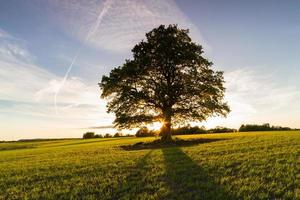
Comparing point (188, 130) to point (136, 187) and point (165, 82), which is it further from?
point (136, 187)

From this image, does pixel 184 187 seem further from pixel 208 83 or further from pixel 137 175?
pixel 208 83

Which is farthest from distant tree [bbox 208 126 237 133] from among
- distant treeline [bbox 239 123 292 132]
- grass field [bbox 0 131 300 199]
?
grass field [bbox 0 131 300 199]

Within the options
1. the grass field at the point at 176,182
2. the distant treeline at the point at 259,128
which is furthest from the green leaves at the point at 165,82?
the distant treeline at the point at 259,128

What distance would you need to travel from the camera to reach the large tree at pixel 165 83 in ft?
110

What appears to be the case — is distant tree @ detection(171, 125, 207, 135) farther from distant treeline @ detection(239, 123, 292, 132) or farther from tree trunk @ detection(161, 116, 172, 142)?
tree trunk @ detection(161, 116, 172, 142)

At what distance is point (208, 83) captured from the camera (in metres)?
34.0

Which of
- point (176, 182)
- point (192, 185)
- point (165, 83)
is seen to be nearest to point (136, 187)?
point (176, 182)

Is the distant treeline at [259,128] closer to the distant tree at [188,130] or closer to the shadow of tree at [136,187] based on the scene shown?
the distant tree at [188,130]

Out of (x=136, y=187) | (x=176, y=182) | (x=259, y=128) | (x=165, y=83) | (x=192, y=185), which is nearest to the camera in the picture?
(x=192, y=185)

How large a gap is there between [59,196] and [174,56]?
25.6 m

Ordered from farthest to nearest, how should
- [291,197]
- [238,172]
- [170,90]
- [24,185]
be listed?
1. [170,90]
2. [24,185]
3. [238,172]
4. [291,197]

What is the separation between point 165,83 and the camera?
1357 inches

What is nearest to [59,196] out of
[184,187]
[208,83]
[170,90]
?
[184,187]

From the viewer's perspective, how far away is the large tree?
110ft
